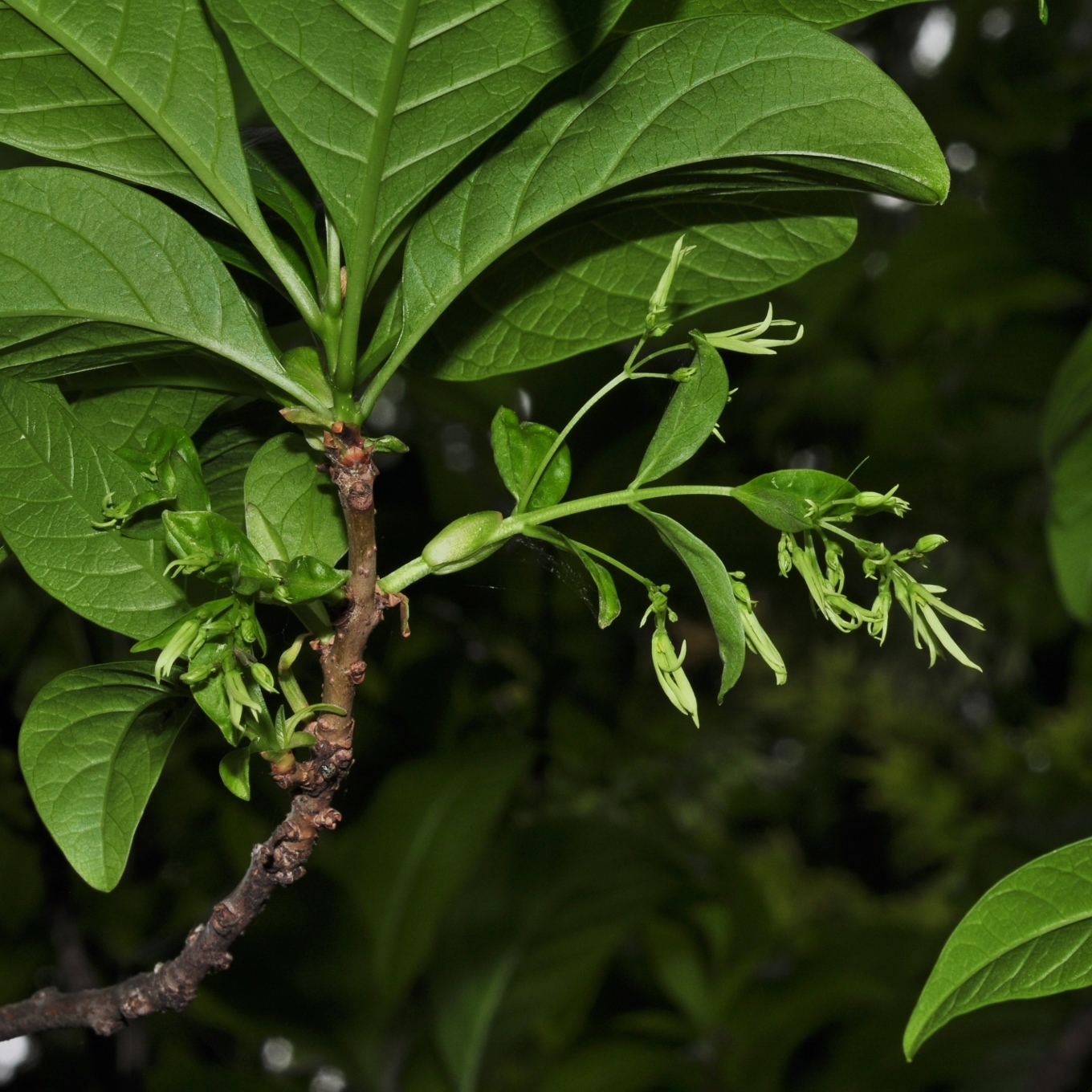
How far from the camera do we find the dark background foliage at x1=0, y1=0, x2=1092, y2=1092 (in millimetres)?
1350

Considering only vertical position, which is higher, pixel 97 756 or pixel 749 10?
pixel 749 10

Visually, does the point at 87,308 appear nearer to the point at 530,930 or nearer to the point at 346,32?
the point at 346,32

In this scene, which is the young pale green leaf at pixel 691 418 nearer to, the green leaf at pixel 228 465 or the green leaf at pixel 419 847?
the green leaf at pixel 228 465

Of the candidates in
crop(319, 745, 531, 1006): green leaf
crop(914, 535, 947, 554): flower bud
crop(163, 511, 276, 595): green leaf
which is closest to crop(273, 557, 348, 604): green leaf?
crop(163, 511, 276, 595): green leaf

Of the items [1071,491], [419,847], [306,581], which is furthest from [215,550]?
[419,847]

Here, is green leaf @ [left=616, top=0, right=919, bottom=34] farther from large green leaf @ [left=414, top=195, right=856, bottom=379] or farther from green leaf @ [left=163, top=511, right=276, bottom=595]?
green leaf @ [left=163, top=511, right=276, bottom=595]

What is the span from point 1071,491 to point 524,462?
73 cm

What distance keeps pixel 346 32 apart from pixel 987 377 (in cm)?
176

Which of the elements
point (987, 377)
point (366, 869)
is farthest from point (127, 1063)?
point (987, 377)

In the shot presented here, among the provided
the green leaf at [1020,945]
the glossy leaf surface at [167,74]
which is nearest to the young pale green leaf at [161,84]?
the glossy leaf surface at [167,74]

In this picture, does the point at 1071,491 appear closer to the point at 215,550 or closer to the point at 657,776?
the point at 215,550

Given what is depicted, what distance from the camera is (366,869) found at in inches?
56.6

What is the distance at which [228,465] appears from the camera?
0.58 meters

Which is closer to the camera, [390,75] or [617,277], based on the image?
[390,75]
